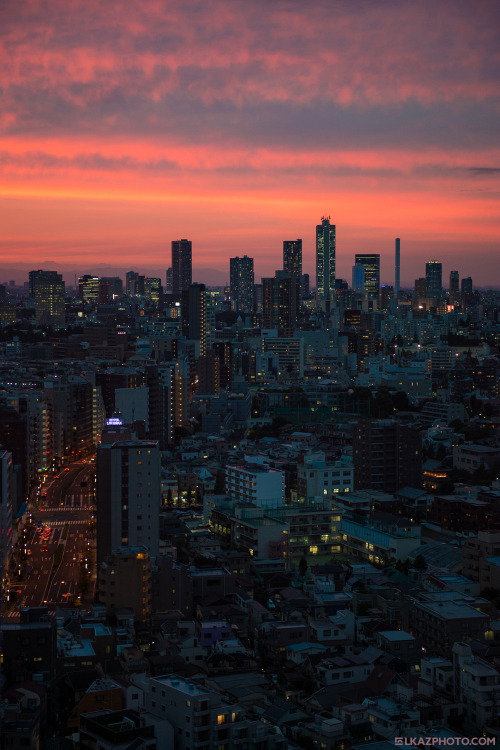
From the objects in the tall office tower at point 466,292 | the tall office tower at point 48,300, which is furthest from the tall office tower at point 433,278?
the tall office tower at point 48,300

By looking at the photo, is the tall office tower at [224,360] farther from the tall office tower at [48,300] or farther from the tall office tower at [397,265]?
the tall office tower at [397,265]

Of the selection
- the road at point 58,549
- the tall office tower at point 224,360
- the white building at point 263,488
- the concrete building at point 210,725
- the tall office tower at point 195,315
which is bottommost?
the road at point 58,549

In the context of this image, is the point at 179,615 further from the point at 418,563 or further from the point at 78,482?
the point at 78,482

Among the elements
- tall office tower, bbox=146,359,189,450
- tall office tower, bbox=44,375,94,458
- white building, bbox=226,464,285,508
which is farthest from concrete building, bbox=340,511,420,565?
tall office tower, bbox=44,375,94,458

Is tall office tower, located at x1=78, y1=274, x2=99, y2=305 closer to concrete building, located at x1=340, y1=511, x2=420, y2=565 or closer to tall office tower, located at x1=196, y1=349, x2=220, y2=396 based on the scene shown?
tall office tower, located at x1=196, y1=349, x2=220, y2=396

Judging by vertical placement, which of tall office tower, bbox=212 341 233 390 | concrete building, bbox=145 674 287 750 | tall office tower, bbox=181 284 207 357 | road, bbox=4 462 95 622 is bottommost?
road, bbox=4 462 95 622

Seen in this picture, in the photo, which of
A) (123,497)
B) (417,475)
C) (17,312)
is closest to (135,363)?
(417,475)

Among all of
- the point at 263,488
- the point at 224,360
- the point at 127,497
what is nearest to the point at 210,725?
the point at 127,497
